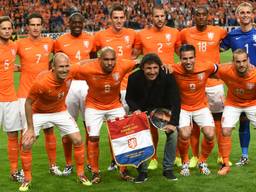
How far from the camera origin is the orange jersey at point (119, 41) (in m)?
7.61

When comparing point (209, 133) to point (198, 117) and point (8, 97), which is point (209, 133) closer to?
point (198, 117)

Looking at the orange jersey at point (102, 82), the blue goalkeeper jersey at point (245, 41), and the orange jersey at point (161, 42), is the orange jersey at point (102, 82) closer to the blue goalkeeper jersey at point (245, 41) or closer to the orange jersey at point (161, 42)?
the orange jersey at point (161, 42)

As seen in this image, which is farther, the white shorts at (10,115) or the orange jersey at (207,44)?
the orange jersey at (207,44)

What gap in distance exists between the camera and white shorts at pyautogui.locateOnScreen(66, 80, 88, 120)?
7.39 m

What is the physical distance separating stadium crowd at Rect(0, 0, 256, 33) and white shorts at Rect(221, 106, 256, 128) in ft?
69.5

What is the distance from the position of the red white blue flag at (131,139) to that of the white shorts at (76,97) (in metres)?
1.10

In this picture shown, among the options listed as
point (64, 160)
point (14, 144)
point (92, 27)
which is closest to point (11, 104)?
point (14, 144)

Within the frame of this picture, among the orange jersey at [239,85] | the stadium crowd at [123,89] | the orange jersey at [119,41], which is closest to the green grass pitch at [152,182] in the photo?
the stadium crowd at [123,89]

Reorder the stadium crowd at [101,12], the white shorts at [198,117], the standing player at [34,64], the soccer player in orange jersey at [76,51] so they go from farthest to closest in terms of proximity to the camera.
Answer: the stadium crowd at [101,12]
the soccer player in orange jersey at [76,51]
the standing player at [34,64]
the white shorts at [198,117]

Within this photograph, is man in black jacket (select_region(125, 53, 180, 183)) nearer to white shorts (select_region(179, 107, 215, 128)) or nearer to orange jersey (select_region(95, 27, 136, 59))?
white shorts (select_region(179, 107, 215, 128))

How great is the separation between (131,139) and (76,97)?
4.53 ft

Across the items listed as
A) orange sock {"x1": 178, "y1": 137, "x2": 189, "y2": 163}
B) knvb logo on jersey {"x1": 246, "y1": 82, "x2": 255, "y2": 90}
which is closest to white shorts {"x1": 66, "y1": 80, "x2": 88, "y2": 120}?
orange sock {"x1": 178, "y1": 137, "x2": 189, "y2": 163}

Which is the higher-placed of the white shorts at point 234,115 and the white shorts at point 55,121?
the white shorts at point 55,121

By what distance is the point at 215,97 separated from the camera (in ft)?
24.6
